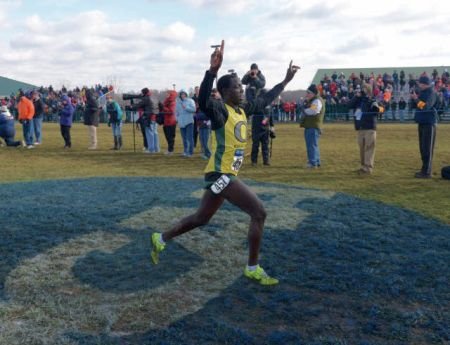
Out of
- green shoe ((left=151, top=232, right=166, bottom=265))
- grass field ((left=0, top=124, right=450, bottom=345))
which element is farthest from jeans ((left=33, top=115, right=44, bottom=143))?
green shoe ((left=151, top=232, right=166, bottom=265))

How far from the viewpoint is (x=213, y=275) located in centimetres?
519

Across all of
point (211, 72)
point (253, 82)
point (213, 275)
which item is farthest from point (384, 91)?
point (211, 72)

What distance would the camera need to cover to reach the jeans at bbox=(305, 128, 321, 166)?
13258mm

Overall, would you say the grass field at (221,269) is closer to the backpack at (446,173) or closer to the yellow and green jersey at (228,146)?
the yellow and green jersey at (228,146)

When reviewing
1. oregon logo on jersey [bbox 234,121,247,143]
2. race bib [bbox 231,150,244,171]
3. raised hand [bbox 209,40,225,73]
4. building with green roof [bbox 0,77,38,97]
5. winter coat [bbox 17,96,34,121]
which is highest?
building with green roof [bbox 0,77,38,97]

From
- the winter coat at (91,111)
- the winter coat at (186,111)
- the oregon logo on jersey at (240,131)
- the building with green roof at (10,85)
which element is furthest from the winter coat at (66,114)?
the building with green roof at (10,85)

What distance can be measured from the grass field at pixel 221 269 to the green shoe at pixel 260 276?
10 cm

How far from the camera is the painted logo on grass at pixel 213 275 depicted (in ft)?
13.2

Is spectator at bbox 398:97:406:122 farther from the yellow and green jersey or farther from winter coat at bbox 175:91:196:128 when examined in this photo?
the yellow and green jersey

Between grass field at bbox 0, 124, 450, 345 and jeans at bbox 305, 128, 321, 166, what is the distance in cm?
304

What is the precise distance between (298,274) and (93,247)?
8.11 ft

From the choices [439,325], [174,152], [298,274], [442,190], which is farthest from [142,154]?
[439,325]

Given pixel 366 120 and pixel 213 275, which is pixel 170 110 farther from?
pixel 213 275

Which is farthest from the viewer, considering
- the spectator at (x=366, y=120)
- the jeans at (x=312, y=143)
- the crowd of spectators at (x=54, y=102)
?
the crowd of spectators at (x=54, y=102)
